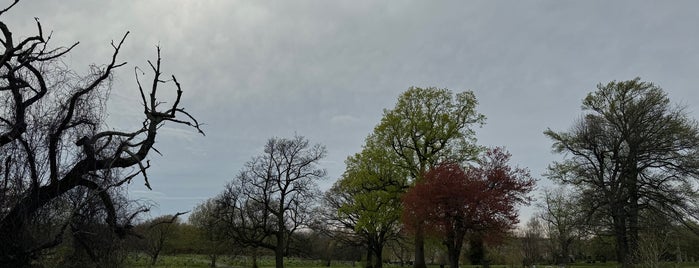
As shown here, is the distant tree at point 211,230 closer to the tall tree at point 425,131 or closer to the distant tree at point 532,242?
the tall tree at point 425,131

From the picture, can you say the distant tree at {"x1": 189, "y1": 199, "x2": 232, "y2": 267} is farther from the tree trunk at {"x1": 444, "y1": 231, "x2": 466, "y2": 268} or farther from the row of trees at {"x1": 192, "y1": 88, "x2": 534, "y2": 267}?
the tree trunk at {"x1": 444, "y1": 231, "x2": 466, "y2": 268}

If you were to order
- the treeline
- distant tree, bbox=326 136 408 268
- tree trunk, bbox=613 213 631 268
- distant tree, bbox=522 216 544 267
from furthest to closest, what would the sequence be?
1. distant tree, bbox=522 216 544 267
2. distant tree, bbox=326 136 408 268
3. tree trunk, bbox=613 213 631 268
4. the treeline

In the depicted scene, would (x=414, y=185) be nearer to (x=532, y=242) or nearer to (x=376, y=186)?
(x=376, y=186)

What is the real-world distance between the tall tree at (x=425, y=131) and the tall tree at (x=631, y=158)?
6.34m

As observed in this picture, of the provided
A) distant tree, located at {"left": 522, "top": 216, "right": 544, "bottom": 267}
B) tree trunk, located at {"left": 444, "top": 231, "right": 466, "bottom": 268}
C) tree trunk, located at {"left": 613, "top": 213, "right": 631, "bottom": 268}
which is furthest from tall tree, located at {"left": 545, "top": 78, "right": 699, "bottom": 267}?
distant tree, located at {"left": 522, "top": 216, "right": 544, "bottom": 267}

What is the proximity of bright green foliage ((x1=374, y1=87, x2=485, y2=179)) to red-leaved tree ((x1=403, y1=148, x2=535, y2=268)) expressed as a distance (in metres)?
4.29

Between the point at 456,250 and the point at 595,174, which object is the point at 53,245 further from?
the point at 595,174

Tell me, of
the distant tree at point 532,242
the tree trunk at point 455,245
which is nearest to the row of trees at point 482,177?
the tree trunk at point 455,245

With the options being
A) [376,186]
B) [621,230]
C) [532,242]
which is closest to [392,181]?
[376,186]

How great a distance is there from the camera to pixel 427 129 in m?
30.3

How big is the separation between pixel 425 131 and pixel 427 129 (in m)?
0.20

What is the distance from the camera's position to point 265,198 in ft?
106

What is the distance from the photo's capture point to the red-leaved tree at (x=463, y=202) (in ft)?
78.8

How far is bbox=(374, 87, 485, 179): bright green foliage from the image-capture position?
98.9 ft
